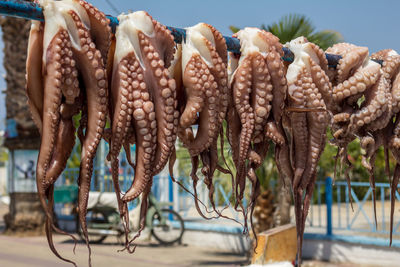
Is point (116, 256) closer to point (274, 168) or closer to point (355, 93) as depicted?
point (274, 168)

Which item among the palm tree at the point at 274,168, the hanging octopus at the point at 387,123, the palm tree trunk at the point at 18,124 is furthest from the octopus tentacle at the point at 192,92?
the palm tree trunk at the point at 18,124

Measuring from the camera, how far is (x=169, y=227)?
38.9 ft

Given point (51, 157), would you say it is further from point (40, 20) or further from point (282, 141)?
point (282, 141)

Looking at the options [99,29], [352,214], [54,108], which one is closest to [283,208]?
[352,214]

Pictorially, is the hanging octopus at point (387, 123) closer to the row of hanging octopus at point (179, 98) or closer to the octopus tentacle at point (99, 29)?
the row of hanging octopus at point (179, 98)

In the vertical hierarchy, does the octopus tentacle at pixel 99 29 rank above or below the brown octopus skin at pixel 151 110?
above

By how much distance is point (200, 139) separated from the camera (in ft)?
6.23

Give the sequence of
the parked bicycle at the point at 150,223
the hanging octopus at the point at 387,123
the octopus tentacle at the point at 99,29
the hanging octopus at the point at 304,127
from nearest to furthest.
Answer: the octopus tentacle at the point at 99,29
the hanging octopus at the point at 304,127
the hanging octopus at the point at 387,123
the parked bicycle at the point at 150,223

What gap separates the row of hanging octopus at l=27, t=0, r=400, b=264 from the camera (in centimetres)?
155

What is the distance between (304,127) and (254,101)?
0.31 meters

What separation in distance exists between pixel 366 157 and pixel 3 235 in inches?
474

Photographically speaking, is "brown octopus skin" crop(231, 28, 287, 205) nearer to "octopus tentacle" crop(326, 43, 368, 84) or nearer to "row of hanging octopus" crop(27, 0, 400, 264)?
"row of hanging octopus" crop(27, 0, 400, 264)

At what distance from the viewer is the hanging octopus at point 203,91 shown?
1.82m

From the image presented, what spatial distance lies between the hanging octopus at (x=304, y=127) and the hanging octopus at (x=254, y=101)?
0.13m
